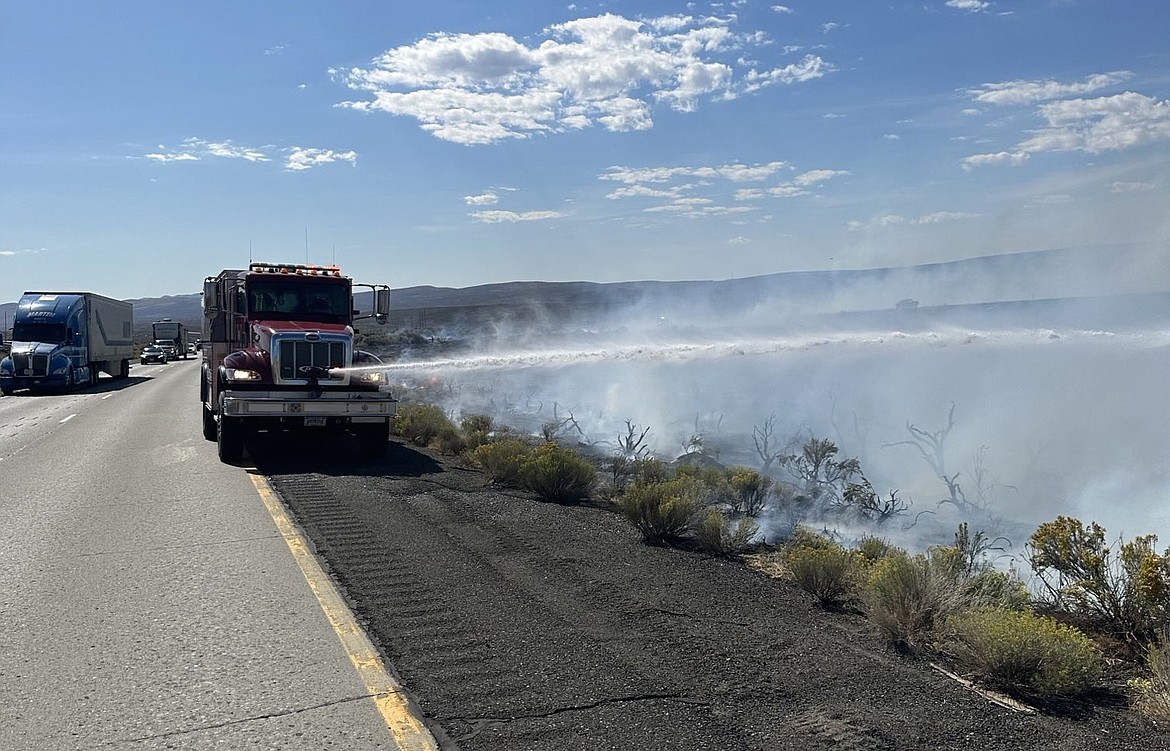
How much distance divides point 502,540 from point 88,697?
4.14 m

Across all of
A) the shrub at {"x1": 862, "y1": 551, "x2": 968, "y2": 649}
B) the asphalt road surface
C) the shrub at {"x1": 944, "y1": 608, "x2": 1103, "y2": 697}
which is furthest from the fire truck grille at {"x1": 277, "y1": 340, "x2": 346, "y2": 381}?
the shrub at {"x1": 944, "y1": 608, "x2": 1103, "y2": 697}

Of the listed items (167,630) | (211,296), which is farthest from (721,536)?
(211,296)

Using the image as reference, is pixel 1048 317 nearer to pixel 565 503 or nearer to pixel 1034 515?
pixel 1034 515

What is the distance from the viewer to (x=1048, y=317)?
1446 inches

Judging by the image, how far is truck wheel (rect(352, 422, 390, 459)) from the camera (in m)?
14.5

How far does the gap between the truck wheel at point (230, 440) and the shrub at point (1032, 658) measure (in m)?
11.6

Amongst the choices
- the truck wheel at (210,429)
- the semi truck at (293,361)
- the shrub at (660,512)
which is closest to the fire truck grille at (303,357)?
the semi truck at (293,361)

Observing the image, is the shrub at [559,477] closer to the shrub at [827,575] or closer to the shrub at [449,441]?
the shrub at [827,575]

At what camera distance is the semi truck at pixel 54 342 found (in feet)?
111

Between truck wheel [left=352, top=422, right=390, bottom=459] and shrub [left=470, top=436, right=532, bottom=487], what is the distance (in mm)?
1847

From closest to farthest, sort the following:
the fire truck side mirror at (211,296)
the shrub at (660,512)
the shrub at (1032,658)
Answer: the shrub at (1032,658), the shrub at (660,512), the fire truck side mirror at (211,296)

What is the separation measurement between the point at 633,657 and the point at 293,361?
34.0ft

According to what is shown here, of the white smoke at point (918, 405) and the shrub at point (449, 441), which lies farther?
the white smoke at point (918, 405)

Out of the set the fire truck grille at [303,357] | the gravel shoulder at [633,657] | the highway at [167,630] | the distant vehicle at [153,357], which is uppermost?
the fire truck grille at [303,357]
